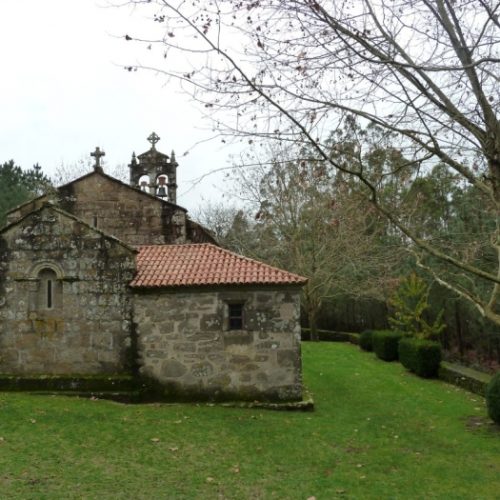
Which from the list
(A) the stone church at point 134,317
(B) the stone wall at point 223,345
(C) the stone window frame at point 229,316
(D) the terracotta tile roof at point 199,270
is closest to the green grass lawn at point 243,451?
(B) the stone wall at point 223,345

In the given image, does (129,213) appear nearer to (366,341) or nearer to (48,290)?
(48,290)

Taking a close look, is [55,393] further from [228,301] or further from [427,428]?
[427,428]

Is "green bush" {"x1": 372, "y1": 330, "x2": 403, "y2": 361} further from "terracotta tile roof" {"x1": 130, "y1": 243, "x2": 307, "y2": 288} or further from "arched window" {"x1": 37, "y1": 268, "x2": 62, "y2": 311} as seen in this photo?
"arched window" {"x1": 37, "y1": 268, "x2": 62, "y2": 311}

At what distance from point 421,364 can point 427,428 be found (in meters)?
7.43

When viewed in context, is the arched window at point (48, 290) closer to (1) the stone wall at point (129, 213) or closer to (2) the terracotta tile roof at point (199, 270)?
(2) the terracotta tile roof at point (199, 270)

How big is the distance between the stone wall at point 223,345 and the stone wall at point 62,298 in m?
0.80

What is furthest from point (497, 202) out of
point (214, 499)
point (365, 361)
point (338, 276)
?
point (338, 276)

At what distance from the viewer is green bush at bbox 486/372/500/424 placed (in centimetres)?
1104

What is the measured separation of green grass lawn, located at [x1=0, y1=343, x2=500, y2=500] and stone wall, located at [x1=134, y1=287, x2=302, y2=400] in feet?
1.90

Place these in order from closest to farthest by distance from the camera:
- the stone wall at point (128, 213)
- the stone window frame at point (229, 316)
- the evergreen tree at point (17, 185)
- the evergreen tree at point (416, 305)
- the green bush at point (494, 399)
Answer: the green bush at point (494, 399), the stone window frame at point (229, 316), the stone wall at point (128, 213), the evergreen tree at point (416, 305), the evergreen tree at point (17, 185)

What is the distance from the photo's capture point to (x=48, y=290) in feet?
40.2

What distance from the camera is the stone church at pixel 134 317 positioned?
11906mm

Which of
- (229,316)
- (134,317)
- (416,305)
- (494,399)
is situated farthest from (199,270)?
(416,305)

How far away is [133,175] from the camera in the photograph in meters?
18.9
